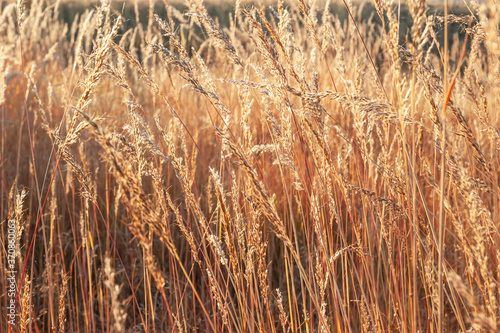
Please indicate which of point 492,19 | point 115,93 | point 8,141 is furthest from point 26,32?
point 492,19

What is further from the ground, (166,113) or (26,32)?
(26,32)

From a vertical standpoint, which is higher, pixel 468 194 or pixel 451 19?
pixel 451 19

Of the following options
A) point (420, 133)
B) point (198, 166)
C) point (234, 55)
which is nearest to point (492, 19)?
point (420, 133)

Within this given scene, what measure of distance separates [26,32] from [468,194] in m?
4.85

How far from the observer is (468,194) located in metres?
0.78

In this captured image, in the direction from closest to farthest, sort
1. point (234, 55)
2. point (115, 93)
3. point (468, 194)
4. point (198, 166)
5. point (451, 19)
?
1. point (468, 194)
2. point (234, 55)
3. point (451, 19)
4. point (198, 166)
5. point (115, 93)

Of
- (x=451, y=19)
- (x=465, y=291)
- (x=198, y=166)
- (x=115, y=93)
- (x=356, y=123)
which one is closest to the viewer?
(x=465, y=291)

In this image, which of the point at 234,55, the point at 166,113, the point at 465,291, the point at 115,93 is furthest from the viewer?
the point at 115,93

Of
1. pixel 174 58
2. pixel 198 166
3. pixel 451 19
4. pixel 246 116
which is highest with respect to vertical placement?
pixel 451 19

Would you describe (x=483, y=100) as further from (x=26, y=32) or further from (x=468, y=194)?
(x=26, y=32)

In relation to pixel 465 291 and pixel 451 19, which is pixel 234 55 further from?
pixel 465 291

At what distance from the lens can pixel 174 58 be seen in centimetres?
113

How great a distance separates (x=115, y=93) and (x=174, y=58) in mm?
4047

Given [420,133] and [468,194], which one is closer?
[468,194]
